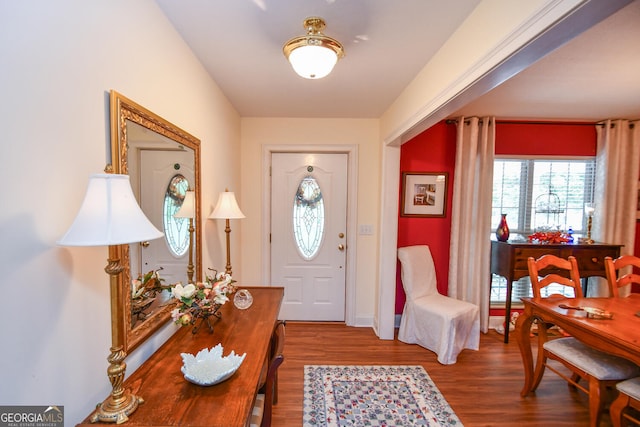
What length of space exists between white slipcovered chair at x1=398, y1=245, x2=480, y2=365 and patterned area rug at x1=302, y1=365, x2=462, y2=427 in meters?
0.36

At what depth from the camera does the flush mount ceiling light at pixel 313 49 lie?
4.61 ft

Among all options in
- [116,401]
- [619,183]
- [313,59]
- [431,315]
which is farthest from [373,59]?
[619,183]

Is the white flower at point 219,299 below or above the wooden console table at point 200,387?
above

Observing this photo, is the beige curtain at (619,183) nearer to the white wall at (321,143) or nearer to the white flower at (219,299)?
the white wall at (321,143)

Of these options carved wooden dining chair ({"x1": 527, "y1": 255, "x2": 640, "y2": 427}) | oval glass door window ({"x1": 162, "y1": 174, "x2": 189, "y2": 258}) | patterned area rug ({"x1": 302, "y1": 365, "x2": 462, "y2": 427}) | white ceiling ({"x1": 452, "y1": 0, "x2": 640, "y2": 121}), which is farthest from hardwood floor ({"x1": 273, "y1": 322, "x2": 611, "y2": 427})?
white ceiling ({"x1": 452, "y1": 0, "x2": 640, "y2": 121})

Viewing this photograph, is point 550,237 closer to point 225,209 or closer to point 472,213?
Result: point 472,213

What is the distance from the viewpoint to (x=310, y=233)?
325cm

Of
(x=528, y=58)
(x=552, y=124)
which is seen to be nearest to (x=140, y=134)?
(x=528, y=58)

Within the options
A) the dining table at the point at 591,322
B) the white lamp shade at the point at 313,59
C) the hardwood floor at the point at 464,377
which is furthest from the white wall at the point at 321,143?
the white lamp shade at the point at 313,59

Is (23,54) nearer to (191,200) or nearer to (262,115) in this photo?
(191,200)

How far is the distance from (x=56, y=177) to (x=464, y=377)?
2.92m

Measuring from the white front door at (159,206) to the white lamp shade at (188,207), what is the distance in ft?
0.17

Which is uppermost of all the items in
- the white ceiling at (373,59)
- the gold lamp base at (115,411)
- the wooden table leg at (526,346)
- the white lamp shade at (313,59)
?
the white ceiling at (373,59)

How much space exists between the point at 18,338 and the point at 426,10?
6.38 feet
